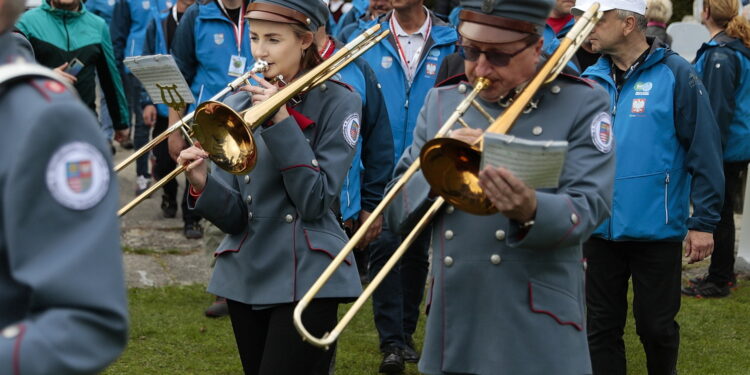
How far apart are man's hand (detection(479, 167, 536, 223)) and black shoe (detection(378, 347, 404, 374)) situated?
3.49m

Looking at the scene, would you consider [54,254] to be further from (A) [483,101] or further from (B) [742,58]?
(B) [742,58]

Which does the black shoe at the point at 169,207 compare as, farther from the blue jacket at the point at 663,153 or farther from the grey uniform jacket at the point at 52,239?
the grey uniform jacket at the point at 52,239

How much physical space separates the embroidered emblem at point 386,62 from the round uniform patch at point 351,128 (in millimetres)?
2726

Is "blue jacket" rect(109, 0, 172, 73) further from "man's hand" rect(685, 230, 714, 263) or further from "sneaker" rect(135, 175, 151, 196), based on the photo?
"man's hand" rect(685, 230, 714, 263)

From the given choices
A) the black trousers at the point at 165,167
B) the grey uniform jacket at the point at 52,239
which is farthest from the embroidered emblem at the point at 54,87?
the black trousers at the point at 165,167

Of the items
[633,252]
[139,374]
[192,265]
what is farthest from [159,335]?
[633,252]

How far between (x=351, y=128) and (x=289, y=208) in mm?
387

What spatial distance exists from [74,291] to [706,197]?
389 cm

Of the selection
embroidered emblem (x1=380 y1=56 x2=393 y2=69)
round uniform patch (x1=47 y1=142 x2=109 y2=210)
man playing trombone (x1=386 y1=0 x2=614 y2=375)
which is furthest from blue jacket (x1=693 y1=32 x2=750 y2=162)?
round uniform patch (x1=47 y1=142 x2=109 y2=210)

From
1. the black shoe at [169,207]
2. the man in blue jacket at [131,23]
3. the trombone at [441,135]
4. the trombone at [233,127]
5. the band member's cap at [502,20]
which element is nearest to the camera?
the trombone at [441,135]

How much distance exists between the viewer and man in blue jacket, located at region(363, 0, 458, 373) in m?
6.40

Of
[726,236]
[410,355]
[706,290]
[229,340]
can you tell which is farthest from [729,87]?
[229,340]

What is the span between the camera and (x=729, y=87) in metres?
7.60

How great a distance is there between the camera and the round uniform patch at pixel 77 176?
6.19 feet
